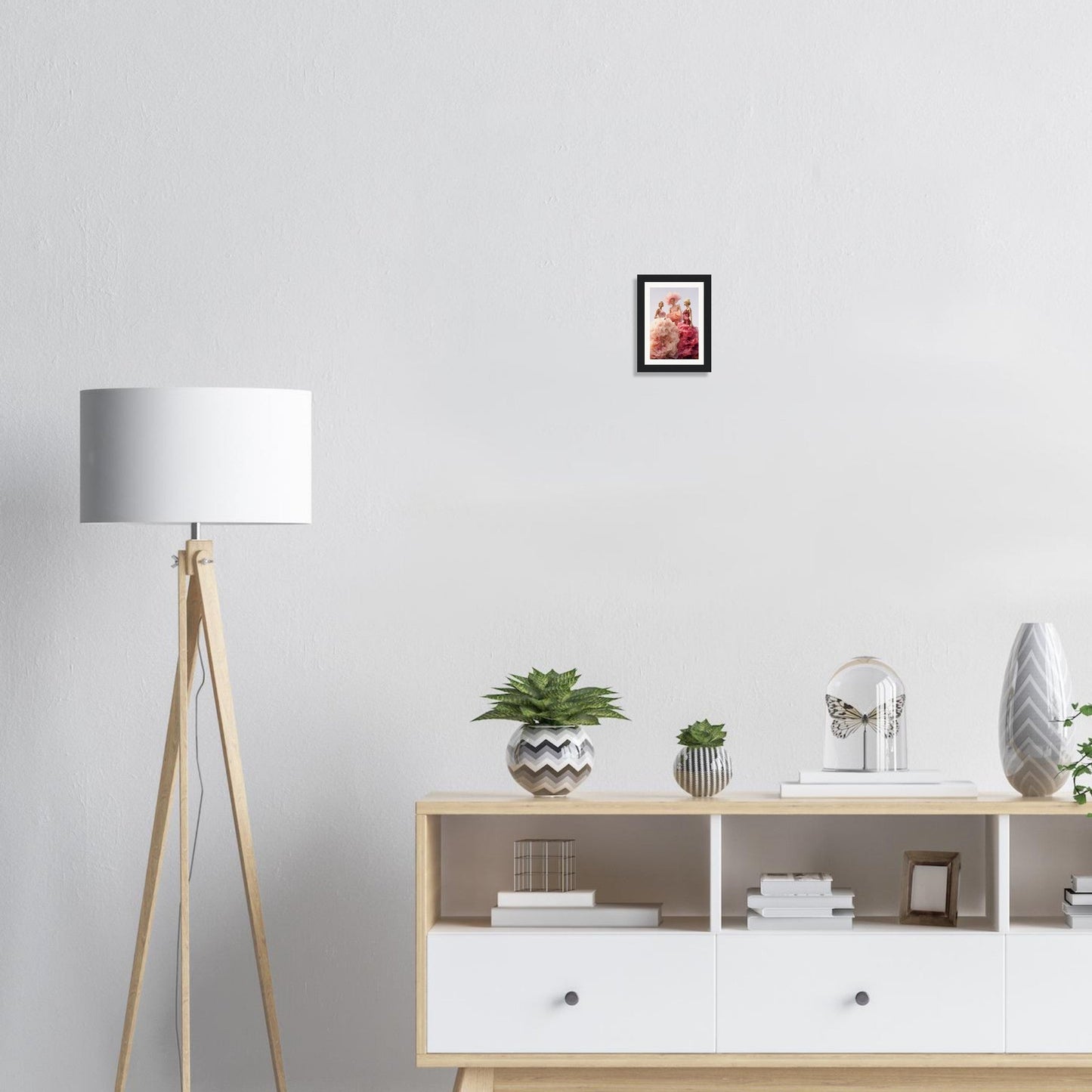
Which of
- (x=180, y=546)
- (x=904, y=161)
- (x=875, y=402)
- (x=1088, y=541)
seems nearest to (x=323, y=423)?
(x=180, y=546)

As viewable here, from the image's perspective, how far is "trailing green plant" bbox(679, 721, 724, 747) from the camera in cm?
241

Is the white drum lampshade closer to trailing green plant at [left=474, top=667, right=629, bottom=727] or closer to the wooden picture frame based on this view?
trailing green plant at [left=474, top=667, right=629, bottom=727]

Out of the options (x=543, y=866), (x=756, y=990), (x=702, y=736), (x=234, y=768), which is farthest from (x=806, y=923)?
(x=234, y=768)

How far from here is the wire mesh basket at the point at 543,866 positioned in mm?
2484

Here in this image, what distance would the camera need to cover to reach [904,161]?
8.99 feet

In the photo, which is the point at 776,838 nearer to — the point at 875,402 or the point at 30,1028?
the point at 875,402

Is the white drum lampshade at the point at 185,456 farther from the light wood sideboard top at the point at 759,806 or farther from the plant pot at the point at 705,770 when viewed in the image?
the plant pot at the point at 705,770

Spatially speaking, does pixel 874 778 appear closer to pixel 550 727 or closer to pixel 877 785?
pixel 877 785

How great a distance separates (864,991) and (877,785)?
14.3 inches

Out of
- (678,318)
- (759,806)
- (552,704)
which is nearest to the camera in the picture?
(759,806)

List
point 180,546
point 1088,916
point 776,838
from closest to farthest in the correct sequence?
point 1088,916, point 776,838, point 180,546

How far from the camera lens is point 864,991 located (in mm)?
2322

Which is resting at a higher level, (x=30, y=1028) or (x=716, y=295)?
(x=716, y=295)

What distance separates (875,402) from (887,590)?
40cm
